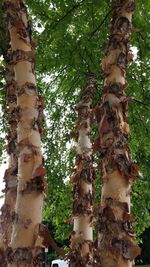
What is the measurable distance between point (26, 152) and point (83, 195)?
3.17 m

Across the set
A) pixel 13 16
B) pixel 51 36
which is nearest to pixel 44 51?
pixel 51 36

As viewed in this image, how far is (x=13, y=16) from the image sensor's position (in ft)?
13.7

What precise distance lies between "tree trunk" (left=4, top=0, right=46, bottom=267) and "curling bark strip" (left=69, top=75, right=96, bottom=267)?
9.02ft

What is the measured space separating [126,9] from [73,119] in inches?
291

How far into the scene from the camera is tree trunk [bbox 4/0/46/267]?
330 cm

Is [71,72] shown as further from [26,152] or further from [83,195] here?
[26,152]

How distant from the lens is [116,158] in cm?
393

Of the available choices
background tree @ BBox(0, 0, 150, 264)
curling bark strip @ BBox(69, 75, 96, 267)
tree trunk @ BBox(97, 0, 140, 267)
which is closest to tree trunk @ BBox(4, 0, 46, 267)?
tree trunk @ BBox(97, 0, 140, 267)

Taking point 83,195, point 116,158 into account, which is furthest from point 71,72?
point 116,158

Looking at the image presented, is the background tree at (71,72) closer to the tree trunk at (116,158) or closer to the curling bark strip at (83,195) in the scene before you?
the curling bark strip at (83,195)

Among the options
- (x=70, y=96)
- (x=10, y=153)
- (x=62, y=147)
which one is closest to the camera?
(x=10, y=153)

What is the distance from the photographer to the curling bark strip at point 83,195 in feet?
20.4

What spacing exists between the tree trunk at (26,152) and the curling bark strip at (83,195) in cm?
275

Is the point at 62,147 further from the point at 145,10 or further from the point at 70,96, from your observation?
the point at 145,10
